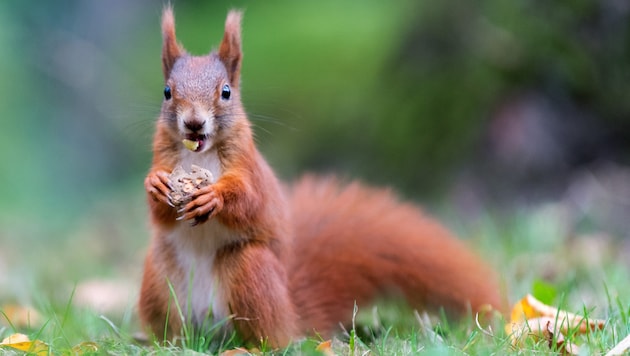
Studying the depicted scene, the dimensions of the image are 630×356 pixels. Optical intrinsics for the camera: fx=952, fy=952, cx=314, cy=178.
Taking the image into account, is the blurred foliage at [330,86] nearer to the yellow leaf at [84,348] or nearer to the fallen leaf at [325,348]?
the yellow leaf at [84,348]

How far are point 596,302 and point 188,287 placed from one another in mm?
1181

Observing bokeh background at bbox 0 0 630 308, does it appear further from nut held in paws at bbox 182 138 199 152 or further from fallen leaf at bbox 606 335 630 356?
fallen leaf at bbox 606 335 630 356

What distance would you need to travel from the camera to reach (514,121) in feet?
15.6

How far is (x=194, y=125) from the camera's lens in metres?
2.20

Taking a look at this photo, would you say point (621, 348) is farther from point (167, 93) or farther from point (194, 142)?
point (167, 93)

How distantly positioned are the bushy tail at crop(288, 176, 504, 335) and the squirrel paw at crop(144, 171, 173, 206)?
20.2 inches

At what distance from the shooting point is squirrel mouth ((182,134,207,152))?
2221 mm

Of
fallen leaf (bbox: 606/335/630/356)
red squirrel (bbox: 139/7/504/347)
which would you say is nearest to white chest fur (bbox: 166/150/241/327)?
red squirrel (bbox: 139/7/504/347)

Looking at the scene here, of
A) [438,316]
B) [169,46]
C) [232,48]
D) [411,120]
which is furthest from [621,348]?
[411,120]

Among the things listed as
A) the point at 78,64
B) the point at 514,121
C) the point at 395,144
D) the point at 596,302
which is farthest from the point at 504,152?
the point at 78,64

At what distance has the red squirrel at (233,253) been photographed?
7.36 ft

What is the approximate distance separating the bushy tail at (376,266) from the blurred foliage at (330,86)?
1.72 ft

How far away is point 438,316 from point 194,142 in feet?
3.00

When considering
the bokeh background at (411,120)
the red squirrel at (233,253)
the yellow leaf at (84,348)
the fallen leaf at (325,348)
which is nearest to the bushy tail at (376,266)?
the red squirrel at (233,253)
